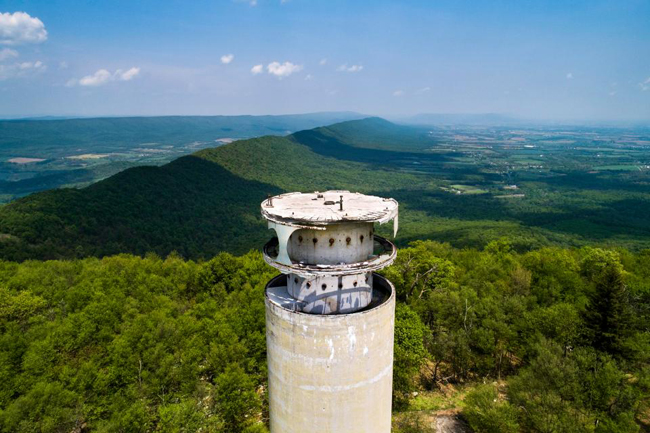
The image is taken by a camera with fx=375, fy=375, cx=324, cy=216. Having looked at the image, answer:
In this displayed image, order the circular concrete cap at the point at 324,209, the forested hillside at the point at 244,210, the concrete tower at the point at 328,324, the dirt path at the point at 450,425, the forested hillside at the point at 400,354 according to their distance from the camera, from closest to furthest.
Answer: the circular concrete cap at the point at 324,209
the concrete tower at the point at 328,324
the forested hillside at the point at 400,354
the dirt path at the point at 450,425
the forested hillside at the point at 244,210

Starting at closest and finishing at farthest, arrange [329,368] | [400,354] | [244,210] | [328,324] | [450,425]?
[328,324]
[329,368]
[450,425]
[400,354]
[244,210]

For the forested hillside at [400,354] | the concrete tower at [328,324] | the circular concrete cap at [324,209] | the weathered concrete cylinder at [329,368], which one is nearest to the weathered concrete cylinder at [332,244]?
the concrete tower at [328,324]

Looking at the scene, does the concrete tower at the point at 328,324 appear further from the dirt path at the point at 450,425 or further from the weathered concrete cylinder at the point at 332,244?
the dirt path at the point at 450,425

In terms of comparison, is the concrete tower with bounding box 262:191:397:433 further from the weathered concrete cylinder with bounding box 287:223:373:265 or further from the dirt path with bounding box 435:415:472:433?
the dirt path with bounding box 435:415:472:433

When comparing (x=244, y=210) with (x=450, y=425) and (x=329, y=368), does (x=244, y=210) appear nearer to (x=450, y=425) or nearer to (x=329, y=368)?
(x=450, y=425)

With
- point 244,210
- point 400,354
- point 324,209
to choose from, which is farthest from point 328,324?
point 244,210

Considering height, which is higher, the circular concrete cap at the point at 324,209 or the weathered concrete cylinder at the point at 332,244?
the circular concrete cap at the point at 324,209

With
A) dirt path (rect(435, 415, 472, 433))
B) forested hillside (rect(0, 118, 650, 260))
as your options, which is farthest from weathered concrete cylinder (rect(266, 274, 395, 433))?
forested hillside (rect(0, 118, 650, 260))
